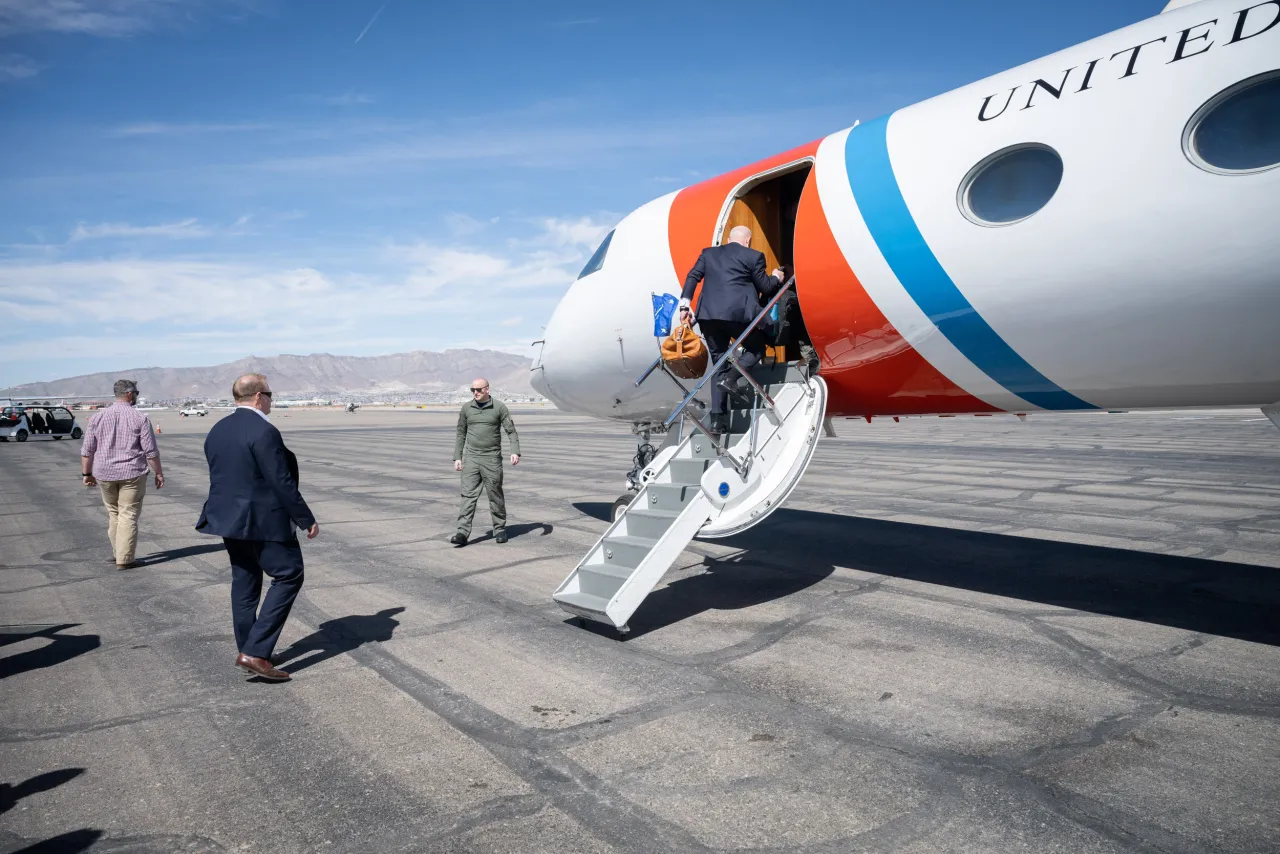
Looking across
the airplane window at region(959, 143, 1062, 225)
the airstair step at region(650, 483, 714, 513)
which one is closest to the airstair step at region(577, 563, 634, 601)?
the airstair step at region(650, 483, 714, 513)

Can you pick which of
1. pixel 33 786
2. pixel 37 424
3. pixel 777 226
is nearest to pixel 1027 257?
pixel 777 226

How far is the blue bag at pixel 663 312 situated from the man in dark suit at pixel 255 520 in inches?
148

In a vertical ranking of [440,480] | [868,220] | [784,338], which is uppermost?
[868,220]

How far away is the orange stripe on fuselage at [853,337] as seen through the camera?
5.93 metres

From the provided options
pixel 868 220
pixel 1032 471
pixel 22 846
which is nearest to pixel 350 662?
pixel 22 846

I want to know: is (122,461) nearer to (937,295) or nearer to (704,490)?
(704,490)

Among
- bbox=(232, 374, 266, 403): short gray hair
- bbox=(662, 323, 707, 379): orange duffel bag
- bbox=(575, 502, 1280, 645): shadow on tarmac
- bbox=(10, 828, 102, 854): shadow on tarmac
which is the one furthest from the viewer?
bbox=(662, 323, 707, 379): orange duffel bag

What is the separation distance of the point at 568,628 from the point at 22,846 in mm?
3379

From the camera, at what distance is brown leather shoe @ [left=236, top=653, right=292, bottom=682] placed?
4.85 meters

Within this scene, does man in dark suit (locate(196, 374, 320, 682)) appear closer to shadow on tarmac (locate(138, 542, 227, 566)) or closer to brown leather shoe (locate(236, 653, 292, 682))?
brown leather shoe (locate(236, 653, 292, 682))

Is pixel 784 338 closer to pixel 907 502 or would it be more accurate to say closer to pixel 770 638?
pixel 770 638

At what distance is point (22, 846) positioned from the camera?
3.14 meters

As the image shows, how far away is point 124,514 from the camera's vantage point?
28.0 feet

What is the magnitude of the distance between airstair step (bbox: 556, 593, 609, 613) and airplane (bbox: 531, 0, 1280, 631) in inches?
0.8
